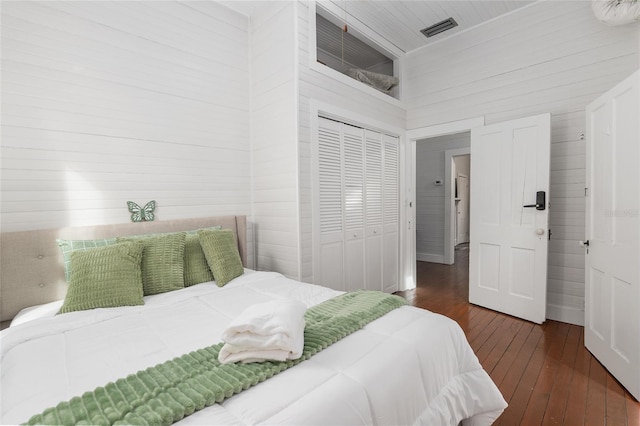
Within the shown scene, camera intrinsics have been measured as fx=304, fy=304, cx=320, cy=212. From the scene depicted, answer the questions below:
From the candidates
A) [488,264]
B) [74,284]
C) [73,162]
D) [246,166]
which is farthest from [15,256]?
[488,264]

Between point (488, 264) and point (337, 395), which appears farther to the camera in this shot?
point (488, 264)

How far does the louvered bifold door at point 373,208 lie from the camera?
3623mm

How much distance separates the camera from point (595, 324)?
238 centimetres

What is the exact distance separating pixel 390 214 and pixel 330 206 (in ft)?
3.79

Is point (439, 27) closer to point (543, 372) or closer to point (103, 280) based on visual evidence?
point (543, 372)

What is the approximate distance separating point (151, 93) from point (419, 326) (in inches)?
106

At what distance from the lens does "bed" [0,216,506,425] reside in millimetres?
960

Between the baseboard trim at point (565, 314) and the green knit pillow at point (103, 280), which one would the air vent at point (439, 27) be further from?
the green knit pillow at point (103, 280)

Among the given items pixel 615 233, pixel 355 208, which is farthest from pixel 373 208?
pixel 615 233

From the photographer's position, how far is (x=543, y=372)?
2.18m

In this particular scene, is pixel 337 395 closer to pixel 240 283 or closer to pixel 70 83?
pixel 240 283

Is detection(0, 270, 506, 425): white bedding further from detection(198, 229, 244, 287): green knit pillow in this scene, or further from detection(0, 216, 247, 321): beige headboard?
detection(0, 216, 247, 321): beige headboard

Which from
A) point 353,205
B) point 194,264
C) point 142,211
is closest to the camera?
point 194,264

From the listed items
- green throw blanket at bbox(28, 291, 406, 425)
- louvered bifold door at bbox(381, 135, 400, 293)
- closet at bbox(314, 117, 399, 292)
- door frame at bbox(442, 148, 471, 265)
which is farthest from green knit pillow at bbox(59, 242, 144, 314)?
door frame at bbox(442, 148, 471, 265)
